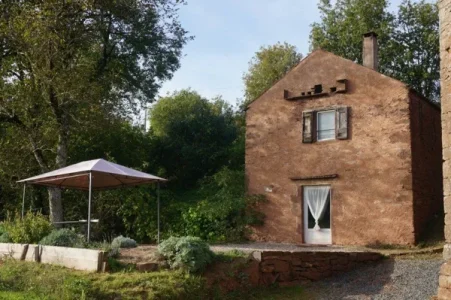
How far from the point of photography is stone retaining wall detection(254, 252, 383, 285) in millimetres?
10492

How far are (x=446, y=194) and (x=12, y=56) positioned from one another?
15.6m

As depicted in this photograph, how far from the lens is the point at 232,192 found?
61.3ft

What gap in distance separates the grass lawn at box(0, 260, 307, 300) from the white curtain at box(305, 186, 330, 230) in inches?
286

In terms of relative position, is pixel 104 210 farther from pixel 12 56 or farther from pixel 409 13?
pixel 409 13

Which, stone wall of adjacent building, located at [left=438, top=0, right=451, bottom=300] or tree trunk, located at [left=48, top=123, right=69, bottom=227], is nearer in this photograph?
stone wall of adjacent building, located at [left=438, top=0, right=451, bottom=300]

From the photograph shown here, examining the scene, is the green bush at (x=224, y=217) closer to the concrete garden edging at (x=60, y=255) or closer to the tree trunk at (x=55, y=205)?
the tree trunk at (x=55, y=205)

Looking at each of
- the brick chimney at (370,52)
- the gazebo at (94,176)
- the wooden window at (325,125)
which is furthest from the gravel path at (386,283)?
the brick chimney at (370,52)

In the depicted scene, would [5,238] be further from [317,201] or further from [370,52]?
[370,52]

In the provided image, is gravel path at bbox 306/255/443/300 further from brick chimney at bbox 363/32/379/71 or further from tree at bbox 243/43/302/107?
tree at bbox 243/43/302/107

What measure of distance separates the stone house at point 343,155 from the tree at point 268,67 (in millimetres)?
13904

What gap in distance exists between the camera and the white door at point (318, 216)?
653 inches

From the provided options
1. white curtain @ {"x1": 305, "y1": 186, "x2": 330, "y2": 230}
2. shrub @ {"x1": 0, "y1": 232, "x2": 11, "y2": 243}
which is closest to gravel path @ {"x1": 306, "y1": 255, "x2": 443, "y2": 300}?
white curtain @ {"x1": 305, "y1": 186, "x2": 330, "y2": 230}

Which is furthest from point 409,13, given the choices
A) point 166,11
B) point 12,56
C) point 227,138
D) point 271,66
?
point 12,56

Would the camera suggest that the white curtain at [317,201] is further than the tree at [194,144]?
No
